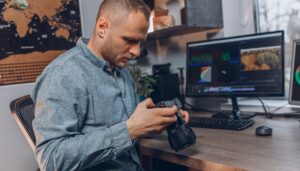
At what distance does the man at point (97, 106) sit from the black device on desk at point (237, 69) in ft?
1.93

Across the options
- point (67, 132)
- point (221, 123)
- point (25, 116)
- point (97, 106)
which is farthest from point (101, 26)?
point (221, 123)

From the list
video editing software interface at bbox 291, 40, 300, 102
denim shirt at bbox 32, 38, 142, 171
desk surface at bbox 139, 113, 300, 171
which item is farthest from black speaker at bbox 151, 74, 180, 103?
denim shirt at bbox 32, 38, 142, 171

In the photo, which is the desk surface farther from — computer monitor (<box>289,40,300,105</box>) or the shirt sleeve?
the shirt sleeve

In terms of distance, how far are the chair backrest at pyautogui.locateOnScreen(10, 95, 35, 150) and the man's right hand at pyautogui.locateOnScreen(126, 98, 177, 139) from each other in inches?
19.7

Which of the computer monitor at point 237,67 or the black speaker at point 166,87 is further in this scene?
the black speaker at point 166,87

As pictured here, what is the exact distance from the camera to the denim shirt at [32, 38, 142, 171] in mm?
945

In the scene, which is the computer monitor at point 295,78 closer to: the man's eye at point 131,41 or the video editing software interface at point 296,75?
the video editing software interface at point 296,75

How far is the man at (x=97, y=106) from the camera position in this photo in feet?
3.12

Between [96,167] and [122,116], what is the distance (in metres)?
0.20

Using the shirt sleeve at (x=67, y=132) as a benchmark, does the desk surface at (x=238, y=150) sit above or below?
below

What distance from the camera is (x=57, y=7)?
199 centimetres

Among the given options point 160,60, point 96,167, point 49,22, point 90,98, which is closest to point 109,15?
point 90,98

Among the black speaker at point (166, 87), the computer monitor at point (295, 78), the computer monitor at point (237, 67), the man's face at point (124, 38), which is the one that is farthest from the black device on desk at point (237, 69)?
the man's face at point (124, 38)

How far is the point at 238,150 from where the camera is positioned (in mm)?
1152
